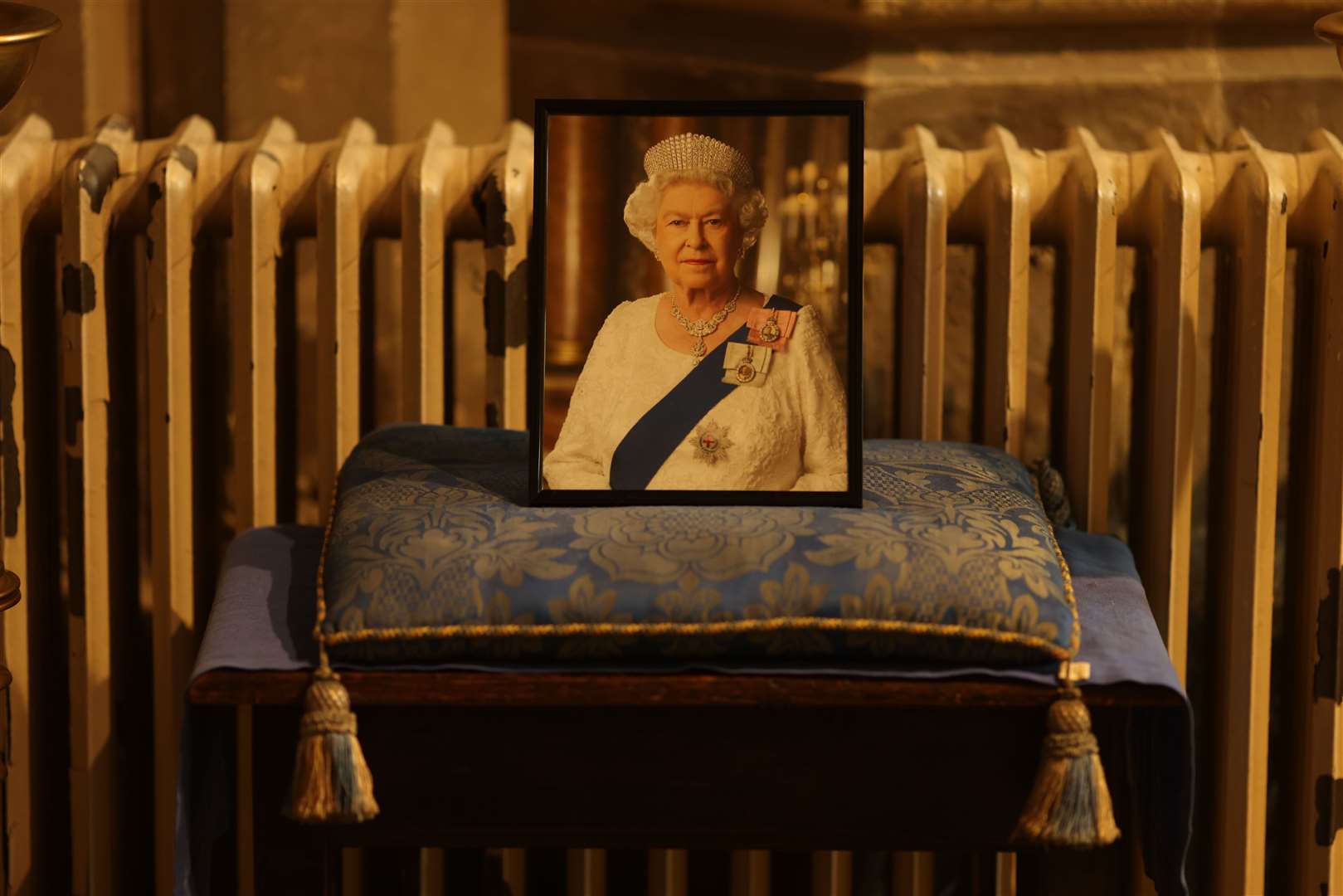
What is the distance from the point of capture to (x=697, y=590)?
118cm

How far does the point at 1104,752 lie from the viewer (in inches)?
48.5

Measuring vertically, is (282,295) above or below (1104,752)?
above

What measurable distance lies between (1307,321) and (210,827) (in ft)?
3.42

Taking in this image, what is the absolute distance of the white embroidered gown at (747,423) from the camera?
4.19ft

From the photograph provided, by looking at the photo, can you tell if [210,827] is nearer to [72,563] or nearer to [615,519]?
[615,519]

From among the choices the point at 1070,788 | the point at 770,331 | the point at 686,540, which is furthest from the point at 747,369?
the point at 1070,788

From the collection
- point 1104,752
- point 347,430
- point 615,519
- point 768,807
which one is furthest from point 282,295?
point 1104,752

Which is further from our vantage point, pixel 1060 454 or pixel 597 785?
pixel 1060 454

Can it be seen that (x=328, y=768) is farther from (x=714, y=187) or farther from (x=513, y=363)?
(x=513, y=363)

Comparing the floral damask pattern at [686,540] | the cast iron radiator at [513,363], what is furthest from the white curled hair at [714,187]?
the cast iron radiator at [513,363]

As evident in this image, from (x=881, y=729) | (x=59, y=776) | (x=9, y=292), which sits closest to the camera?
(x=881, y=729)

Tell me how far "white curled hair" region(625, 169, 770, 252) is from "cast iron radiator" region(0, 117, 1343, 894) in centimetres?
34

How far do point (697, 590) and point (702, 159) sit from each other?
31 centimetres

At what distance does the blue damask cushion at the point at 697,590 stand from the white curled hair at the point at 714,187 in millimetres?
204
